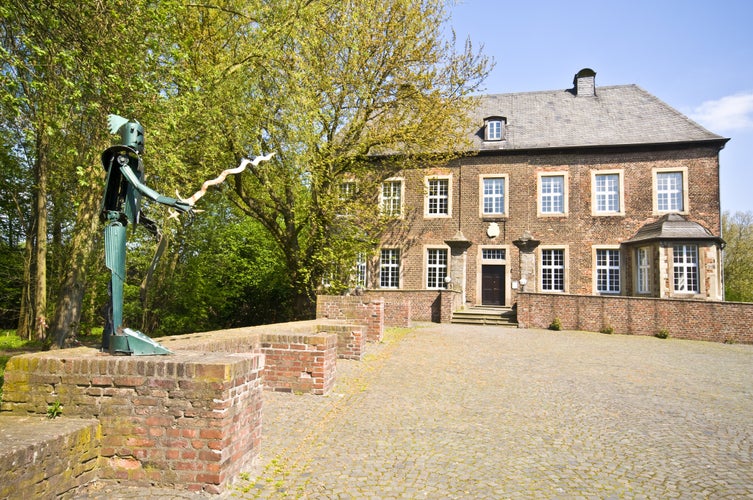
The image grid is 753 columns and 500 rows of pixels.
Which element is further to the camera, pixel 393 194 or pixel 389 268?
pixel 393 194

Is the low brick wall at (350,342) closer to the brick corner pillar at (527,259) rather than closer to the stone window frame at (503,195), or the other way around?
the brick corner pillar at (527,259)

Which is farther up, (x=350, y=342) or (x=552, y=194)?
(x=552, y=194)

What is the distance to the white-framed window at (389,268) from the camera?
26453 millimetres

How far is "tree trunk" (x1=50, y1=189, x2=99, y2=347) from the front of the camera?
1178 centimetres

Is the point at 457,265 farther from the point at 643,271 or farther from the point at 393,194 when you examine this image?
the point at 643,271

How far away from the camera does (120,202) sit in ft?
15.1

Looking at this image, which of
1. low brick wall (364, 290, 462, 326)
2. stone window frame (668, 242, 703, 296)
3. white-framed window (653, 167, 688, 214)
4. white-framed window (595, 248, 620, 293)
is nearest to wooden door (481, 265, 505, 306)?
low brick wall (364, 290, 462, 326)

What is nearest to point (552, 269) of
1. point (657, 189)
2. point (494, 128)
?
point (657, 189)

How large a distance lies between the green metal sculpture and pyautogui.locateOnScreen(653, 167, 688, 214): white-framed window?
2476 centimetres

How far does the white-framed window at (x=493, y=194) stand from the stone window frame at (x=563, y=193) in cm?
164

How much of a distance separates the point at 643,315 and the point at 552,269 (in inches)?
254

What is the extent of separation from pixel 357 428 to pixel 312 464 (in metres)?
1.25

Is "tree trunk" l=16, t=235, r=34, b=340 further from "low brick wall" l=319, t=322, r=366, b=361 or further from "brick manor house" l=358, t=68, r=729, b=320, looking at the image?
"low brick wall" l=319, t=322, r=366, b=361

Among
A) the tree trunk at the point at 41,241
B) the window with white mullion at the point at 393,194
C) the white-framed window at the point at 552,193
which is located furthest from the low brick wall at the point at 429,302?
the tree trunk at the point at 41,241
